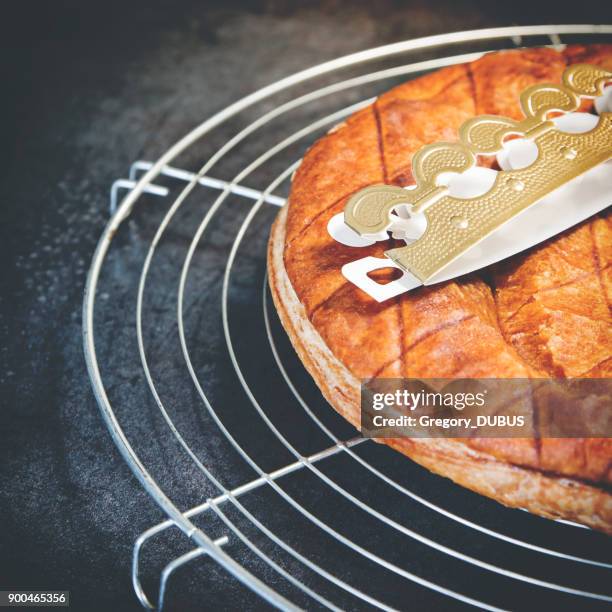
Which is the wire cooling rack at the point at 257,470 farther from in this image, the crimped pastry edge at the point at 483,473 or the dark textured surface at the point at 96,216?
the crimped pastry edge at the point at 483,473

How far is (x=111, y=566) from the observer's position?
68.2 inches

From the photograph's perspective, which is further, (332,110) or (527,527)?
(332,110)

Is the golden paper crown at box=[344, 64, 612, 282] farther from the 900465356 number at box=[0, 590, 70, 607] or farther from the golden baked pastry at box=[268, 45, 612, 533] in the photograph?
the 900465356 number at box=[0, 590, 70, 607]

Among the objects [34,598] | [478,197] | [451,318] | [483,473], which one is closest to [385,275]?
[451,318]

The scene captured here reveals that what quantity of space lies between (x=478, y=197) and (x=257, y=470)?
2.97 feet

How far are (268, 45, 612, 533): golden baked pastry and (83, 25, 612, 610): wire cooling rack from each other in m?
0.23

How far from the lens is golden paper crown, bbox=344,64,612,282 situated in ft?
5.22

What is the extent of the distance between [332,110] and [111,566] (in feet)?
7.35

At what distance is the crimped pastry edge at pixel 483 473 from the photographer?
4.72ft

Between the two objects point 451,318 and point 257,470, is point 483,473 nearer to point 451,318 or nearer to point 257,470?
point 451,318

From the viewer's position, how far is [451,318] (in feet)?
5.11

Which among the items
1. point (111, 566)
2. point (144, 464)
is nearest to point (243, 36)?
point (144, 464)

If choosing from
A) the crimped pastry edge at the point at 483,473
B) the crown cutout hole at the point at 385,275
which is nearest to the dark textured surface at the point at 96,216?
the crimped pastry edge at the point at 483,473

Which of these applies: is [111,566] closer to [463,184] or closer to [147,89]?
[463,184]
